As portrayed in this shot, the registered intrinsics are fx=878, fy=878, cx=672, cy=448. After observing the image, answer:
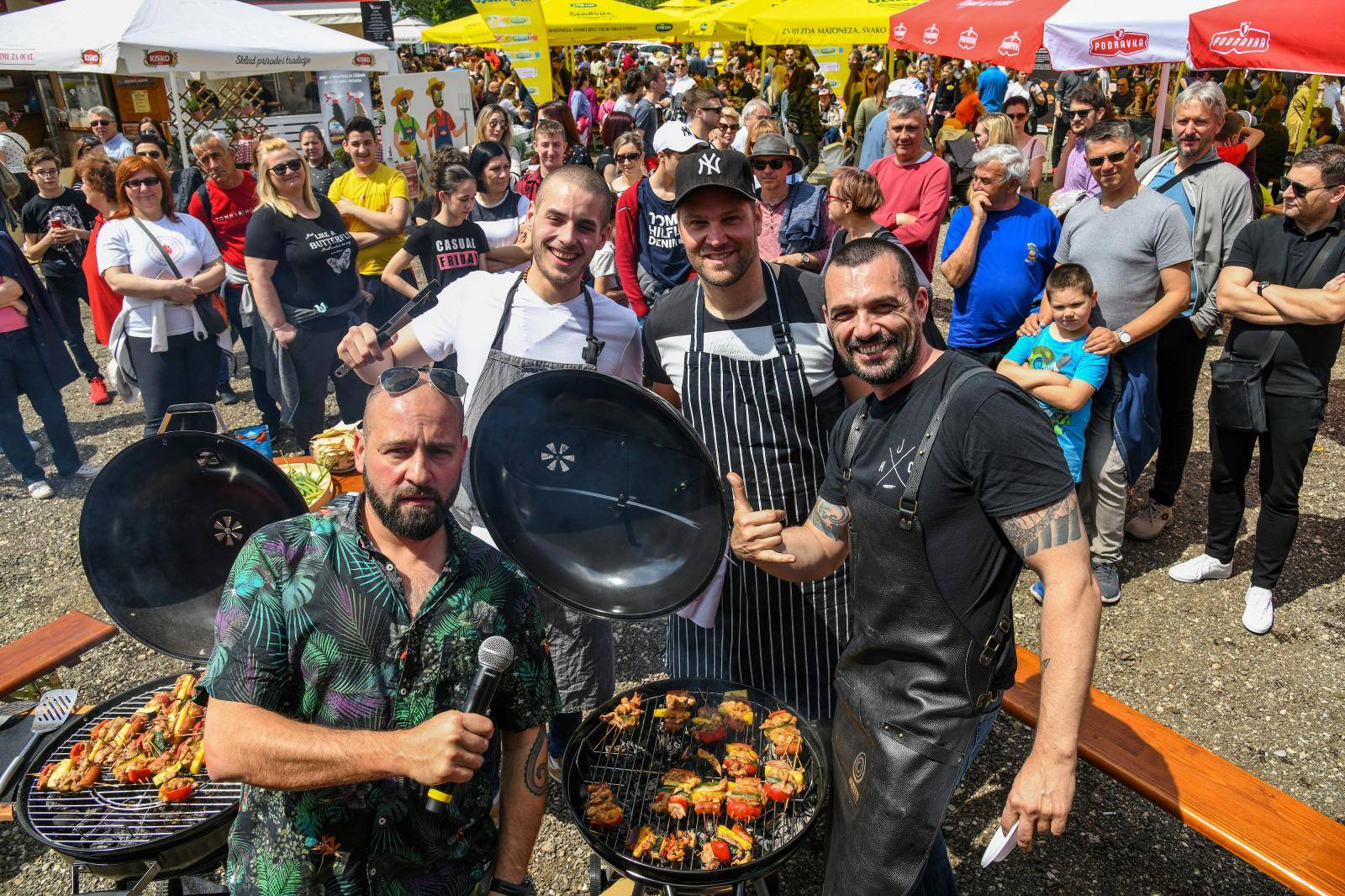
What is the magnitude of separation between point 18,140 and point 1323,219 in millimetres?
12541

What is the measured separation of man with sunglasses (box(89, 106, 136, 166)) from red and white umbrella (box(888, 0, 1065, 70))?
9150 mm

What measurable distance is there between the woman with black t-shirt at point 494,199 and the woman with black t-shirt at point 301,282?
100cm

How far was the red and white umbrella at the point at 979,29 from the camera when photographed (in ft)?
28.4

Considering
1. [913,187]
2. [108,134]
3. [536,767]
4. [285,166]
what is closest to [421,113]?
[108,134]

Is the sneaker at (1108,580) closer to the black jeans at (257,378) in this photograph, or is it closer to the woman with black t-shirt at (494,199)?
the woman with black t-shirt at (494,199)

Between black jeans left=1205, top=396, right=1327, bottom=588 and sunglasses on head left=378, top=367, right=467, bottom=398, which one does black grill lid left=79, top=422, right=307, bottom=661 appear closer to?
sunglasses on head left=378, top=367, right=467, bottom=398

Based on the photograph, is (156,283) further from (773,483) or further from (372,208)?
(773,483)

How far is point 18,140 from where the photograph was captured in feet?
33.5

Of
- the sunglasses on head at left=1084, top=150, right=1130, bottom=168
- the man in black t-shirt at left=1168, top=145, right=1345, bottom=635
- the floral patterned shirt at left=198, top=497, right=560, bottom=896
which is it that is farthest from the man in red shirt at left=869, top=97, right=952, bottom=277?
the floral patterned shirt at left=198, top=497, right=560, bottom=896

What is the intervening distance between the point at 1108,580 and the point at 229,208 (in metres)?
6.76

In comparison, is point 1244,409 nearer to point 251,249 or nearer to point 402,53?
point 251,249

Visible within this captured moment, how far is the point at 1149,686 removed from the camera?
170 inches

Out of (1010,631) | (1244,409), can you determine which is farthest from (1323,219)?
(1010,631)

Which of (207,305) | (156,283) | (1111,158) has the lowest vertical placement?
(207,305)
